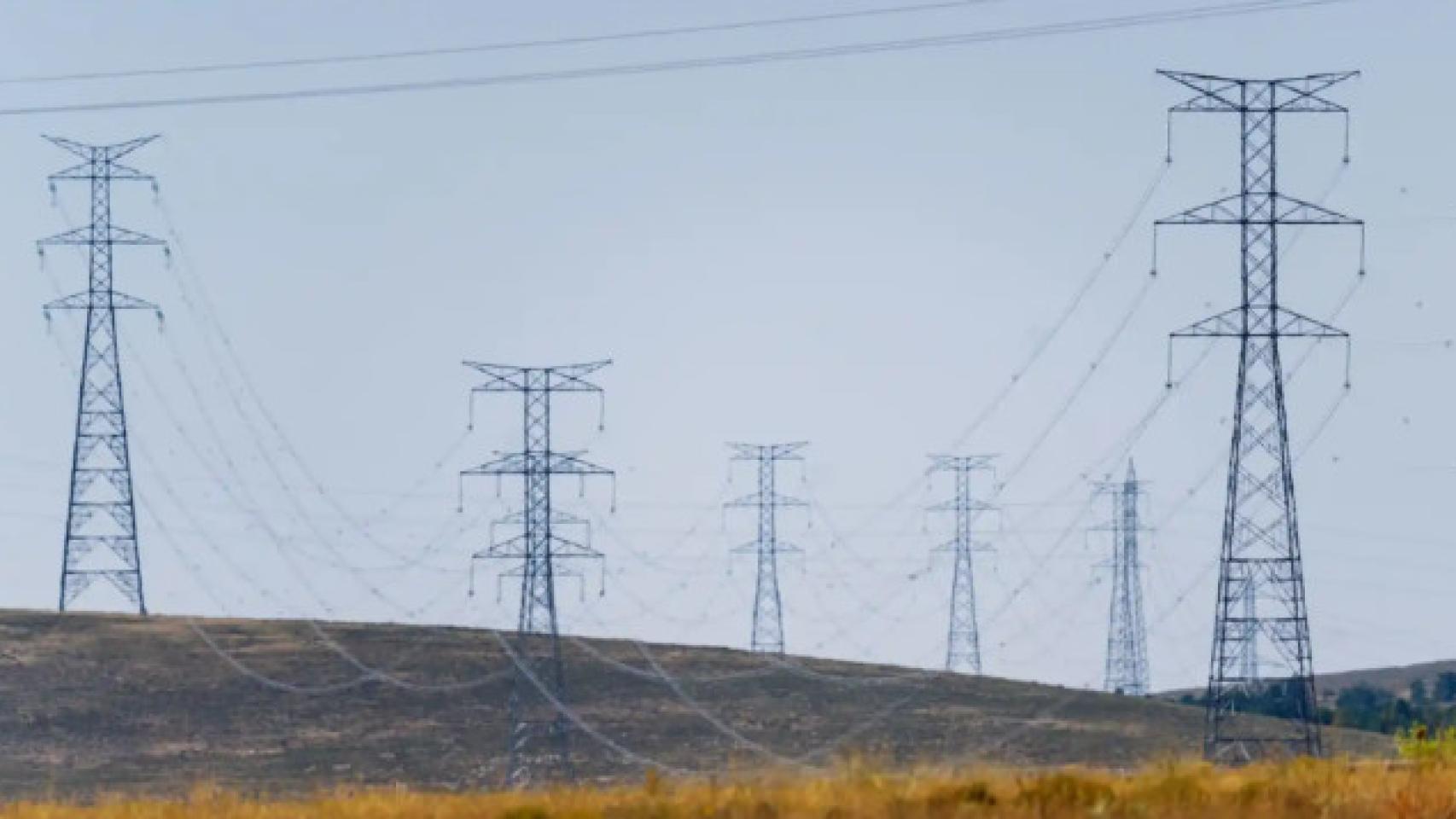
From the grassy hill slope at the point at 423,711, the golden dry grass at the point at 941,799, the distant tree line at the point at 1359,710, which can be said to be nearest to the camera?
the golden dry grass at the point at 941,799

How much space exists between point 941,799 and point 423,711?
103866mm

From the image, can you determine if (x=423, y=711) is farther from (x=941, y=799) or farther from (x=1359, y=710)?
(x=941, y=799)

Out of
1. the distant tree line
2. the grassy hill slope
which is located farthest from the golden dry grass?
the distant tree line

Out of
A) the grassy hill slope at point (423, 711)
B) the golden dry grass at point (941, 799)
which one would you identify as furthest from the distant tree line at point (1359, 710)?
the golden dry grass at point (941, 799)

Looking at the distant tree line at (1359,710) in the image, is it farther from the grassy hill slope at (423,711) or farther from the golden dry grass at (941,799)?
the golden dry grass at (941,799)

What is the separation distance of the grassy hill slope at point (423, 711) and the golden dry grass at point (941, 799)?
7174 cm

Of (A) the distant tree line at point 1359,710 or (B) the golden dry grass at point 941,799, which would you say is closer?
(B) the golden dry grass at point 941,799

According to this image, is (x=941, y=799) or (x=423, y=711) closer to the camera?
(x=941, y=799)

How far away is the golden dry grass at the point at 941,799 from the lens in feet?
117

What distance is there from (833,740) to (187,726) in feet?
89.1

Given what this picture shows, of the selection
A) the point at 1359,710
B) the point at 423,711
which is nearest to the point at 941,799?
the point at 423,711

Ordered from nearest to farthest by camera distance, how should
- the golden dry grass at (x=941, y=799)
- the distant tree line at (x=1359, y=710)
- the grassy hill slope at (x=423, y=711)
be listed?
the golden dry grass at (x=941, y=799) < the grassy hill slope at (x=423, y=711) < the distant tree line at (x=1359, y=710)

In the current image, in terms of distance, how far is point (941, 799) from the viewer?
36.9 m

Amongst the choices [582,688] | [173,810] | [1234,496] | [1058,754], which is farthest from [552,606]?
[173,810]
